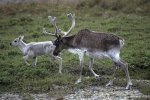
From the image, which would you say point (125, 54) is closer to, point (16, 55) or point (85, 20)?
point (16, 55)

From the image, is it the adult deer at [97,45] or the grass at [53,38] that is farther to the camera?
the grass at [53,38]

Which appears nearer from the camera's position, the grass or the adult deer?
the adult deer

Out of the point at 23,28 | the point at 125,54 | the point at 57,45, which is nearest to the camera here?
the point at 57,45

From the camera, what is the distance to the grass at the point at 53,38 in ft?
48.6

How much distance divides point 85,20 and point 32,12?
3934mm

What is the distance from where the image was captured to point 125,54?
18141mm

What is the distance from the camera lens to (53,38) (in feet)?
70.4

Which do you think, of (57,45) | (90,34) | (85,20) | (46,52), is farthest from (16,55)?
(85,20)

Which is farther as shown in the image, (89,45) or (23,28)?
(23,28)

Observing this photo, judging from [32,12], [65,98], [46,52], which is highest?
[32,12]

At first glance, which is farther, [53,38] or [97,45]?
[53,38]

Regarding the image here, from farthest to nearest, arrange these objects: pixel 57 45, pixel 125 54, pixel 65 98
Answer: pixel 125 54, pixel 57 45, pixel 65 98

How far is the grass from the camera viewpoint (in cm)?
1482

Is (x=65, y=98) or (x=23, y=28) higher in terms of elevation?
(x=23, y=28)
